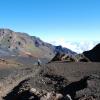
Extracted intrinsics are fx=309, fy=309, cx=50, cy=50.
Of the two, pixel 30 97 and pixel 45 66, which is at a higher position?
pixel 45 66

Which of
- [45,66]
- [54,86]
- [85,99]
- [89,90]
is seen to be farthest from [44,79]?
[85,99]

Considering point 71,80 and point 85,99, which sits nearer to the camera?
point 85,99

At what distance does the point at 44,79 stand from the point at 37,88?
4.37 meters

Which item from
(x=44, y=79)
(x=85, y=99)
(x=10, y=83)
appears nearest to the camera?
(x=85, y=99)

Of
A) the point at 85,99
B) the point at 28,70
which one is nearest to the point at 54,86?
the point at 85,99

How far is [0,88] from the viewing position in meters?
41.3

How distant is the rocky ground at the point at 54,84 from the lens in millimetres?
29763

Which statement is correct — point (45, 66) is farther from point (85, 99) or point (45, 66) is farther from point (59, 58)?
point (85, 99)

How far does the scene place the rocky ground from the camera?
29.8 m

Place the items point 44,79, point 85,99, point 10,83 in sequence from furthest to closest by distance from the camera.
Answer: point 10,83 < point 44,79 < point 85,99

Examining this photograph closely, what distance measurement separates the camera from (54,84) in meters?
37.4

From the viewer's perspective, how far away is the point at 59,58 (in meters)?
63.6

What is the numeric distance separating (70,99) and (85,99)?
1.33 meters

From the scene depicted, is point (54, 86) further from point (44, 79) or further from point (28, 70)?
point (28, 70)
